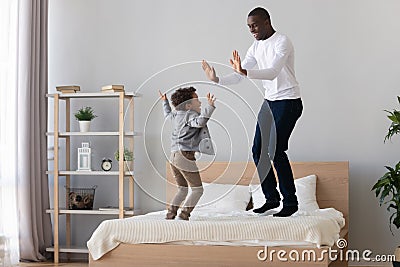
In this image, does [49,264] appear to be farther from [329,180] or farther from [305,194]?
[329,180]

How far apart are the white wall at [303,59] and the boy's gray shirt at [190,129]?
1.05 metres

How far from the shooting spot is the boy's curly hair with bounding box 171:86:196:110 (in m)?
4.06

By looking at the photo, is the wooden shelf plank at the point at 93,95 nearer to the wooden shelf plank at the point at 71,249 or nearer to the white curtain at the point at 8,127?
the white curtain at the point at 8,127

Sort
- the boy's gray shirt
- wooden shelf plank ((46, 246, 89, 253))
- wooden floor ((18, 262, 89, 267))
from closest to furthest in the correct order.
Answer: the boy's gray shirt < wooden floor ((18, 262, 89, 267)) < wooden shelf plank ((46, 246, 89, 253))

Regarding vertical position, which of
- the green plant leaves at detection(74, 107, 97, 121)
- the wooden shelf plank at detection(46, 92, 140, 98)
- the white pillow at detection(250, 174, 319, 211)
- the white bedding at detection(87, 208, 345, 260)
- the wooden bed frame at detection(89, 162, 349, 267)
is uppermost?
the wooden shelf plank at detection(46, 92, 140, 98)

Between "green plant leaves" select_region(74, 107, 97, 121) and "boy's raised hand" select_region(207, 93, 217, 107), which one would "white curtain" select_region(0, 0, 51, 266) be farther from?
"boy's raised hand" select_region(207, 93, 217, 107)

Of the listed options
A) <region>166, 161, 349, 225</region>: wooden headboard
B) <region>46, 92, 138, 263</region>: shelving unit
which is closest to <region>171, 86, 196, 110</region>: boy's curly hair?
<region>166, 161, 349, 225</region>: wooden headboard

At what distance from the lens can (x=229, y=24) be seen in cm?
584

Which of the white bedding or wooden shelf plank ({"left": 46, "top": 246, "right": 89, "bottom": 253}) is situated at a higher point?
the white bedding

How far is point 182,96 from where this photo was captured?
4070mm

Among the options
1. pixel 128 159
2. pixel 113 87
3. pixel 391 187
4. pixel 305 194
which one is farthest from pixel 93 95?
pixel 391 187

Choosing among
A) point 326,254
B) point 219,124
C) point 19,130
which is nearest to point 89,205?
point 19,130

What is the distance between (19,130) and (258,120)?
2.36m

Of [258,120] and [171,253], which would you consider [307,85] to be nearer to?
[258,120]
